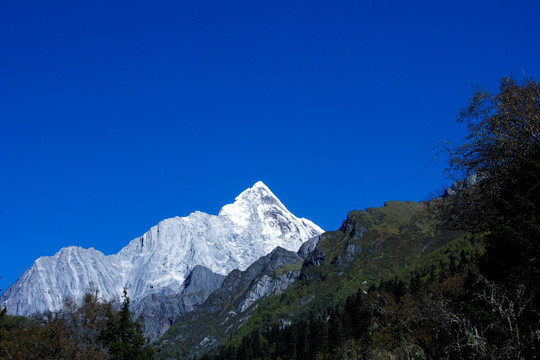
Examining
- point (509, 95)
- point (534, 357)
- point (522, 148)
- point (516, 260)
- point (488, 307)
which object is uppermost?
point (509, 95)

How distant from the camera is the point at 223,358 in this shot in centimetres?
19275

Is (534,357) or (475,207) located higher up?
(475,207)

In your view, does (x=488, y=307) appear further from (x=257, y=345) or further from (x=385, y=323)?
(x=257, y=345)

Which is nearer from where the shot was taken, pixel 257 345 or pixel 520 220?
pixel 520 220

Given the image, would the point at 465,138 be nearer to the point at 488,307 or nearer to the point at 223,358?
the point at 488,307

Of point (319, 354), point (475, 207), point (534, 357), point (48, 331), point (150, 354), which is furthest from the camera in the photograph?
point (319, 354)

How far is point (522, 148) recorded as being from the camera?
21.0m

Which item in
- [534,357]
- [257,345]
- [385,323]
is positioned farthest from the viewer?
[257,345]

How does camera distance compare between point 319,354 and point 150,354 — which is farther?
point 319,354

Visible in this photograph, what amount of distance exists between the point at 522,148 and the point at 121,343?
1805 inches

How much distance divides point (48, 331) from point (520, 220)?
47361 millimetres

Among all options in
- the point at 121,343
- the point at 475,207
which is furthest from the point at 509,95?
the point at 121,343

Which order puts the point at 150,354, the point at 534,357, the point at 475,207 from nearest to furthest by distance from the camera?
the point at 534,357, the point at 475,207, the point at 150,354

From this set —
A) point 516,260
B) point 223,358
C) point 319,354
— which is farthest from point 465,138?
point 223,358
